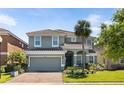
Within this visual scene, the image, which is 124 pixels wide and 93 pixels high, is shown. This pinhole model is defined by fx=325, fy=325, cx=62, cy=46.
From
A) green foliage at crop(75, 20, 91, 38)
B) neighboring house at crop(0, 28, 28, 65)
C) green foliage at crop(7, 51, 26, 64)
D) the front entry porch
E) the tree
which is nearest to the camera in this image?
the tree

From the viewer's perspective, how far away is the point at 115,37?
23.6 metres

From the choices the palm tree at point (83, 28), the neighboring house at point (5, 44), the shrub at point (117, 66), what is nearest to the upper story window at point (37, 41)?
the neighboring house at point (5, 44)

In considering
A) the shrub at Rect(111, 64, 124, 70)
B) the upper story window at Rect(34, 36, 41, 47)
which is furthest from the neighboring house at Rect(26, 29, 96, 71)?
the shrub at Rect(111, 64, 124, 70)

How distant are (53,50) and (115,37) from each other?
19467mm

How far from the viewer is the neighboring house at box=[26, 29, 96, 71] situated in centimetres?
4234

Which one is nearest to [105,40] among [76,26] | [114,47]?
[114,47]

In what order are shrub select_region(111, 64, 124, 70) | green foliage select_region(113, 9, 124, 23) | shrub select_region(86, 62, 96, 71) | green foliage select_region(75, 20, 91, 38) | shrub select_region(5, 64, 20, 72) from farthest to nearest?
shrub select_region(111, 64, 124, 70) < shrub select_region(86, 62, 96, 71) < green foliage select_region(75, 20, 91, 38) < shrub select_region(5, 64, 20, 72) < green foliage select_region(113, 9, 124, 23)

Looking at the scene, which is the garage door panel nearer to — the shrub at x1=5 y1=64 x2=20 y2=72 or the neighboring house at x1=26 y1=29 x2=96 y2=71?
the neighboring house at x1=26 y1=29 x2=96 y2=71

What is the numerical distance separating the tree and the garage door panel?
57.9 ft

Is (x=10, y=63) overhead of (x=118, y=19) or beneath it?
beneath

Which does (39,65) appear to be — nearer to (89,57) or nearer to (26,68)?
(26,68)

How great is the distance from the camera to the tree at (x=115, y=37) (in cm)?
2316
